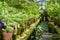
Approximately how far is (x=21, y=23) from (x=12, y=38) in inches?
41.3

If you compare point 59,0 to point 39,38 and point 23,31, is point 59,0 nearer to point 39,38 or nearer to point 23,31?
point 39,38

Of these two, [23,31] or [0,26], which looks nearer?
[0,26]

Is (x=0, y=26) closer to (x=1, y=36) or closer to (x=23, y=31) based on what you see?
(x=1, y=36)

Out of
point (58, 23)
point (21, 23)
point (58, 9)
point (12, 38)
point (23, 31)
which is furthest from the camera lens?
point (58, 9)

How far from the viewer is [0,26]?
5.70m

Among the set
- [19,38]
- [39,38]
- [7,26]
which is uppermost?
[7,26]

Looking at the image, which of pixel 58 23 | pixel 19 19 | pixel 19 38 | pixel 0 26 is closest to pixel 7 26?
pixel 0 26

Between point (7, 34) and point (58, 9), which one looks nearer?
point (7, 34)

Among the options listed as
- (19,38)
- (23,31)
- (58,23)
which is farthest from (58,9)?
(19,38)

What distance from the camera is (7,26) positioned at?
234 inches

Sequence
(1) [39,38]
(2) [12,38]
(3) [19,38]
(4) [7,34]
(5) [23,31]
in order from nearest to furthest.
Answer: (4) [7,34]
(2) [12,38]
(3) [19,38]
(5) [23,31]
(1) [39,38]

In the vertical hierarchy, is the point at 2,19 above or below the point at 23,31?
above

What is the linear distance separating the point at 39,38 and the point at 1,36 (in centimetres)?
430

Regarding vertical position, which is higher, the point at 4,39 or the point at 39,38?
the point at 4,39
